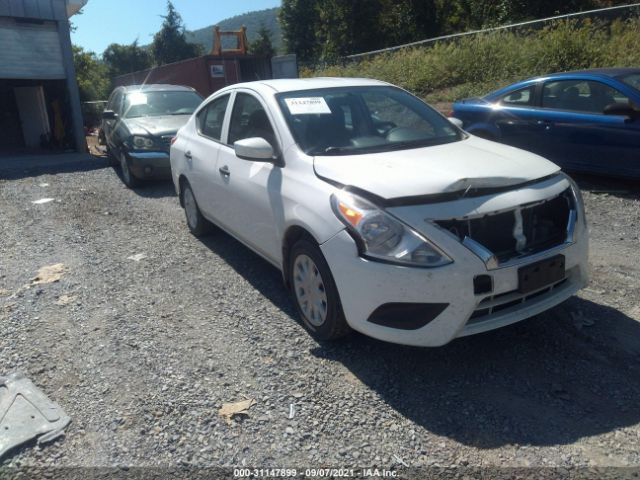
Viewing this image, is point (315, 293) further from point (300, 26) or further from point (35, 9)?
point (300, 26)

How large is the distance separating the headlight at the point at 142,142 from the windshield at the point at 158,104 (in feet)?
3.73

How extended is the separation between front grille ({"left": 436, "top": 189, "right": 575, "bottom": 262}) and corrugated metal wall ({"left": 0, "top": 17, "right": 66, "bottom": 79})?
13.0 m

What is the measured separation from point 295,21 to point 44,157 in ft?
91.1

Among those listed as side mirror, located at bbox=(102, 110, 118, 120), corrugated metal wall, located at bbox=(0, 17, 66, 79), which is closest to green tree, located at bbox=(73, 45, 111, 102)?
corrugated metal wall, located at bbox=(0, 17, 66, 79)

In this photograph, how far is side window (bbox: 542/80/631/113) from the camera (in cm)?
639

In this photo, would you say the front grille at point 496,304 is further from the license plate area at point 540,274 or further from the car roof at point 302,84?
the car roof at point 302,84

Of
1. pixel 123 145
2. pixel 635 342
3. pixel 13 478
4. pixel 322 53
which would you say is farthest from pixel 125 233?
pixel 322 53

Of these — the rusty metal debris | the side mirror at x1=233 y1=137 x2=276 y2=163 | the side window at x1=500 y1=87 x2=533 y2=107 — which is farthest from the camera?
the side window at x1=500 y1=87 x2=533 y2=107

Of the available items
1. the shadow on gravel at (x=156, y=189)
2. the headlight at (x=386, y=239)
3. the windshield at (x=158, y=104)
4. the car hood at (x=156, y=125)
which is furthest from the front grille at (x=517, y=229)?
the windshield at (x=158, y=104)

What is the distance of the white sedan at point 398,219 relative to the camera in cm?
292

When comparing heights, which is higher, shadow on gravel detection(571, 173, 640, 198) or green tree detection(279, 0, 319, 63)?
green tree detection(279, 0, 319, 63)

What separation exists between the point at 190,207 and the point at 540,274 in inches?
154

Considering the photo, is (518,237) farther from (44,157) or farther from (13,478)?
(44,157)

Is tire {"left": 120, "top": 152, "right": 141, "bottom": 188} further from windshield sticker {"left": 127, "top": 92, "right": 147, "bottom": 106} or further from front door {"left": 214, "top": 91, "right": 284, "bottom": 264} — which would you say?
front door {"left": 214, "top": 91, "right": 284, "bottom": 264}
